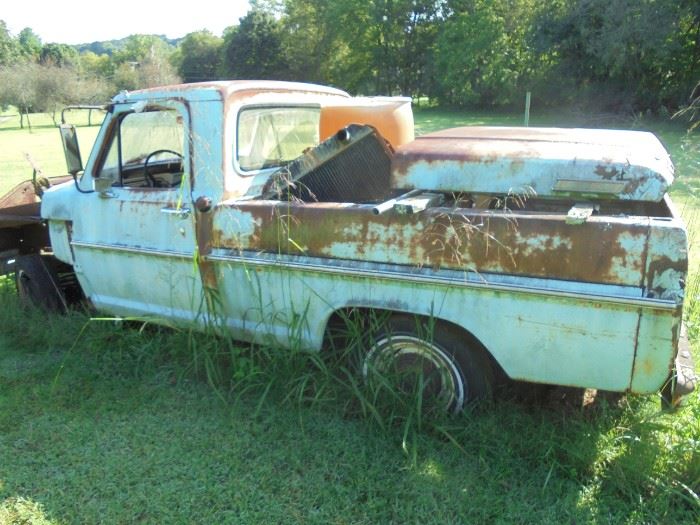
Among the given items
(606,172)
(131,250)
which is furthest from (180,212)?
(606,172)

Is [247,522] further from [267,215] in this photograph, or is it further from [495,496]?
[267,215]

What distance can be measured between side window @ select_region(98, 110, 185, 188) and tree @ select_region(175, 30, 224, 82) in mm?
60751

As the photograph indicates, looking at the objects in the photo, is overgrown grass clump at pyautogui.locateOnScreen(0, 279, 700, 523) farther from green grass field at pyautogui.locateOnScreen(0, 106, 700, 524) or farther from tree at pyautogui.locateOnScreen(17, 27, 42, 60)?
tree at pyautogui.locateOnScreen(17, 27, 42, 60)

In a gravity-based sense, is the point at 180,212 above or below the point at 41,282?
above

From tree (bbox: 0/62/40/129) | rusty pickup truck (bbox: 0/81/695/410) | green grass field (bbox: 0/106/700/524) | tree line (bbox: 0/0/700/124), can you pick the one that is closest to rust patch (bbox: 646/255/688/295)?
rusty pickup truck (bbox: 0/81/695/410)

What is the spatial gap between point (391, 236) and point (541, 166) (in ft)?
2.70

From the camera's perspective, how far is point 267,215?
10.9 ft

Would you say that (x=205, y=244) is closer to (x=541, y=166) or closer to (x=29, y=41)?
(x=541, y=166)

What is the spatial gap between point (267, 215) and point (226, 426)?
1.16 metres

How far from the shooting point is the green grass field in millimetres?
2684

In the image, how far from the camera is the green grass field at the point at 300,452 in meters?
2.68

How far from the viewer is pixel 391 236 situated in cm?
301

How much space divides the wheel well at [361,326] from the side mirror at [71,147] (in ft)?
6.70

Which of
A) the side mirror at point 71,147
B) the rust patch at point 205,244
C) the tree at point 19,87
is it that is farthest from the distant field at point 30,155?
the tree at point 19,87
